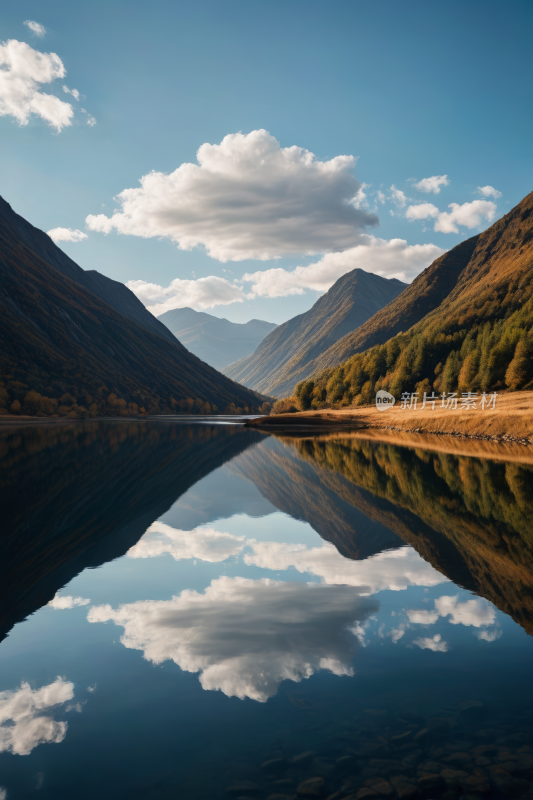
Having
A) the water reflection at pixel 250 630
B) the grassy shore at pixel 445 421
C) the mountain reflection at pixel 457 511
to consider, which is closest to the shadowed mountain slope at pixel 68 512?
the water reflection at pixel 250 630

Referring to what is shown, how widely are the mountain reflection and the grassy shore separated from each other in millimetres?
42069

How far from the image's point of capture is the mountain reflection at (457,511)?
48.2 ft

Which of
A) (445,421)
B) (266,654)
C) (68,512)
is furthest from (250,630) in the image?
(445,421)

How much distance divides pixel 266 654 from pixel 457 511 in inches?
678

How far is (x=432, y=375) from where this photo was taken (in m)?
173

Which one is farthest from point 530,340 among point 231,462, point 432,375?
point 231,462

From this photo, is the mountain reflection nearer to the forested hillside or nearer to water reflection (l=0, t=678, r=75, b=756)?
water reflection (l=0, t=678, r=75, b=756)

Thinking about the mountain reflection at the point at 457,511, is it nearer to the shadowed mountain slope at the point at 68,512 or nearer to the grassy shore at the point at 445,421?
the shadowed mountain slope at the point at 68,512

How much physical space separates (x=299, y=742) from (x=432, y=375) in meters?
177

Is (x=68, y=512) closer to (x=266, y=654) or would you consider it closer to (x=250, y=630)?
(x=250, y=630)

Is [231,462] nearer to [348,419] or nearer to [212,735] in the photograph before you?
[212,735]

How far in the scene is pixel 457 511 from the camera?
24.3 m

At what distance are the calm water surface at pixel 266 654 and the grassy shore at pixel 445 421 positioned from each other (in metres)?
66.7

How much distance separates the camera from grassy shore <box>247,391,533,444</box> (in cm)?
8338
